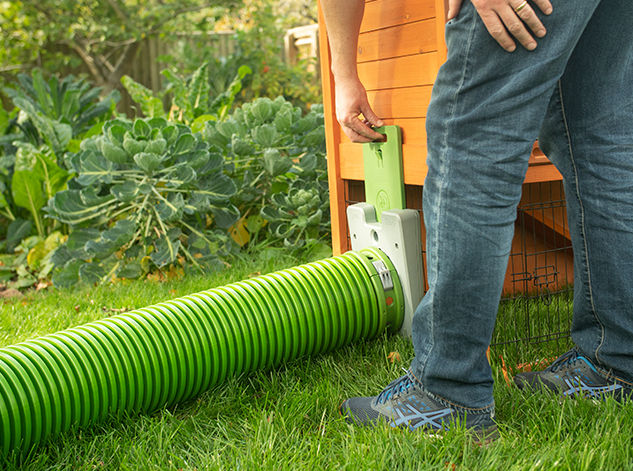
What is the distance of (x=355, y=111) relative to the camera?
1.80 m

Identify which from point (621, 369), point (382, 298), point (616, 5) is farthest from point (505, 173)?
point (382, 298)

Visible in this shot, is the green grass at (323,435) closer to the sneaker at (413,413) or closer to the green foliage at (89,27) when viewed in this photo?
the sneaker at (413,413)

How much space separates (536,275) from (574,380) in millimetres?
491

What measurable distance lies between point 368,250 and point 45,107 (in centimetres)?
353

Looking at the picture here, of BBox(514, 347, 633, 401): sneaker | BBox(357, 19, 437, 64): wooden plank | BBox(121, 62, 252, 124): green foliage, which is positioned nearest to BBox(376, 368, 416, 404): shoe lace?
BBox(514, 347, 633, 401): sneaker

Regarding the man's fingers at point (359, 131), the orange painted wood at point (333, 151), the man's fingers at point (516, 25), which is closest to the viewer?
the man's fingers at point (516, 25)

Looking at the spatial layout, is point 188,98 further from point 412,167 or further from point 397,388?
point 397,388

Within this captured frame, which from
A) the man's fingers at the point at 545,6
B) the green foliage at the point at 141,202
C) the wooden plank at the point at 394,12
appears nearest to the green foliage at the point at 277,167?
the green foliage at the point at 141,202

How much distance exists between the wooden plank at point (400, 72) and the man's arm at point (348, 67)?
0.14m

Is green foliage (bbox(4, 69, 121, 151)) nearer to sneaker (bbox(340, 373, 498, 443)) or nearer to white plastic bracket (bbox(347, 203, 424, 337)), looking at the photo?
white plastic bracket (bbox(347, 203, 424, 337))

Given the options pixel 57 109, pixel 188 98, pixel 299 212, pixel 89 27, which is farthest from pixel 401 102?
pixel 89 27

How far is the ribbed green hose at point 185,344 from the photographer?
1371 mm

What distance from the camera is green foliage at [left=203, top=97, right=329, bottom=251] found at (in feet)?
10.4

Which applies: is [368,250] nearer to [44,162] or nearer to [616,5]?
[616,5]
